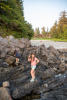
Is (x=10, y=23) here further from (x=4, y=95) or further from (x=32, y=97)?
(x=4, y=95)

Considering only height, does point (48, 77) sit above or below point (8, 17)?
below

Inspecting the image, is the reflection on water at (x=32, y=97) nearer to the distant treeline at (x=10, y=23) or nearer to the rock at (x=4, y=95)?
the rock at (x=4, y=95)

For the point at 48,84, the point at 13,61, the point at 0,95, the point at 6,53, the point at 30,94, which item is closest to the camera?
the point at 0,95

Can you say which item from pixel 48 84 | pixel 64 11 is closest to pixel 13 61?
pixel 48 84

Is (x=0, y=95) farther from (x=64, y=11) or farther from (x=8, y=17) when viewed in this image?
(x=64, y=11)

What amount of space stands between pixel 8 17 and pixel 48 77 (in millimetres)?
15555

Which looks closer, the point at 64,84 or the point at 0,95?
the point at 0,95

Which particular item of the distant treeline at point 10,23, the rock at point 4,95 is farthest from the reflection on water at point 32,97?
the distant treeline at point 10,23

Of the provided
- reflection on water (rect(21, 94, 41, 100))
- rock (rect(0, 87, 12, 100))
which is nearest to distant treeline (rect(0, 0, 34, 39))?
reflection on water (rect(21, 94, 41, 100))

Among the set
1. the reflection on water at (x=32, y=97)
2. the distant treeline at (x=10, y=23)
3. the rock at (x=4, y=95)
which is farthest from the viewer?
the distant treeline at (x=10, y=23)

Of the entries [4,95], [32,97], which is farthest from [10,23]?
[4,95]

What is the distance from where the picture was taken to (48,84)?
27.5ft

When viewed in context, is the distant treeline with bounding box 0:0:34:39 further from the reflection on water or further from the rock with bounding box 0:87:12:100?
the rock with bounding box 0:87:12:100

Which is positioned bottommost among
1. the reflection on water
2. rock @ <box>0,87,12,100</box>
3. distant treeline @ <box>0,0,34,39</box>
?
the reflection on water
